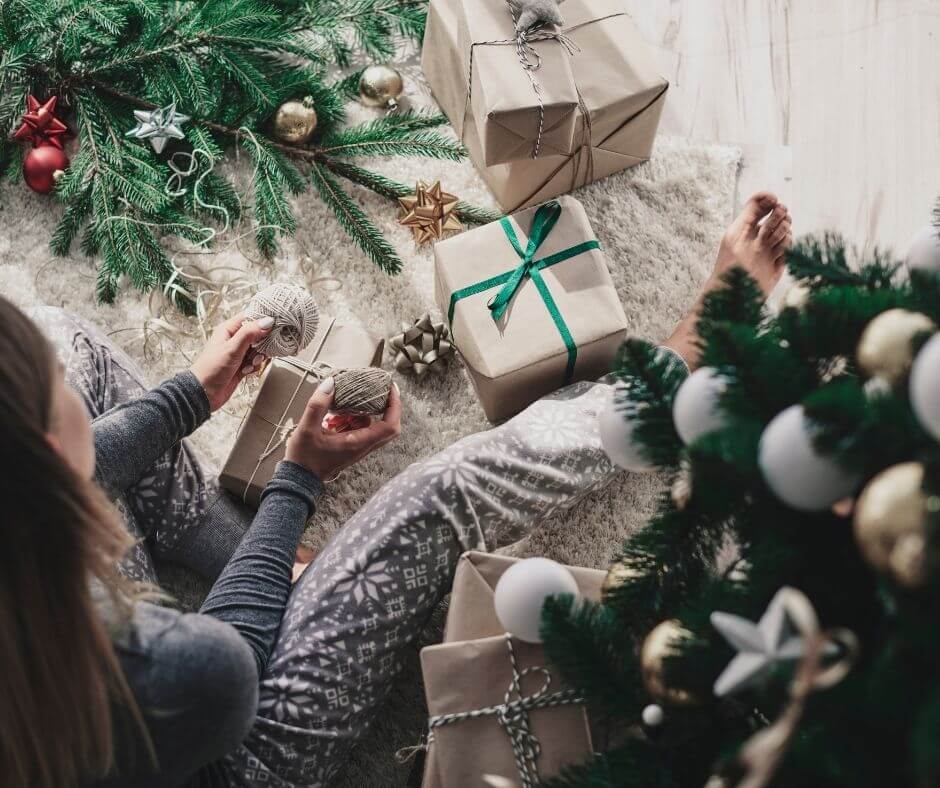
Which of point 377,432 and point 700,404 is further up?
point 700,404

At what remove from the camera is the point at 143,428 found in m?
1.01

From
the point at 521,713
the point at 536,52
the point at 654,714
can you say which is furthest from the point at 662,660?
the point at 536,52

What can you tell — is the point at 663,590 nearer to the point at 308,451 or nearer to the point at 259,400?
the point at 308,451

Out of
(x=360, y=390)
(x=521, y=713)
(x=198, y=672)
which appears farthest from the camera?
(x=360, y=390)

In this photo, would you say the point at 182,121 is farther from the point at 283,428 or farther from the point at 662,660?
the point at 662,660

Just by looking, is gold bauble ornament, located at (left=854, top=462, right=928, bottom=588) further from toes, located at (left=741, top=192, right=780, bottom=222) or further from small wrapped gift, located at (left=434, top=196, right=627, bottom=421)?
toes, located at (left=741, top=192, right=780, bottom=222)

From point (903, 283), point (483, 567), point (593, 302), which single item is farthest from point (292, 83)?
point (903, 283)

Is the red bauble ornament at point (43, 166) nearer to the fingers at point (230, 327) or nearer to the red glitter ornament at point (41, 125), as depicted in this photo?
the red glitter ornament at point (41, 125)

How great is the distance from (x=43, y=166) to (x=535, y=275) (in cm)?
82

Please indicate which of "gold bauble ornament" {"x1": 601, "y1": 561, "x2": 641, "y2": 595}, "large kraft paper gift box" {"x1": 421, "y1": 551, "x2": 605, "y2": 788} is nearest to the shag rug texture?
"large kraft paper gift box" {"x1": 421, "y1": 551, "x2": 605, "y2": 788}

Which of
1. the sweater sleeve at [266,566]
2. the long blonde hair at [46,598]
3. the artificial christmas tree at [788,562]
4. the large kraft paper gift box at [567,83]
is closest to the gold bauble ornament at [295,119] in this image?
the large kraft paper gift box at [567,83]

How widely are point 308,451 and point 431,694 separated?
34 centimetres

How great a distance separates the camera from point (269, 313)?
1.12 metres

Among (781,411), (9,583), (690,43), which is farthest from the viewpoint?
(690,43)
